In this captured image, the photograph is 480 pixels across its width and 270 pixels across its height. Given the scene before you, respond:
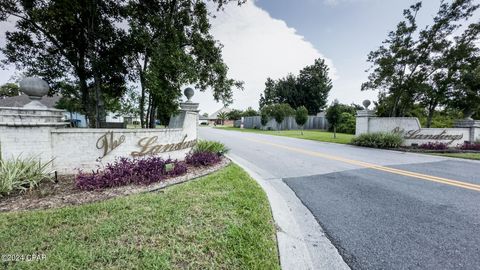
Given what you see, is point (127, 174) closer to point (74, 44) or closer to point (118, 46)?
point (118, 46)

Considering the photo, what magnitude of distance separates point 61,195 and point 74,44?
20.9ft

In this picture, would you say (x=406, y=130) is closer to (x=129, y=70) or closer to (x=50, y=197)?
(x=129, y=70)

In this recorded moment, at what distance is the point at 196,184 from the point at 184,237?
2.07 m

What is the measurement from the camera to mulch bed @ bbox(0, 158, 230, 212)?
335 cm

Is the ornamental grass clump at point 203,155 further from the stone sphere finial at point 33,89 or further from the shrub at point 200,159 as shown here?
the stone sphere finial at point 33,89

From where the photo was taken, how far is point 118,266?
2025 millimetres

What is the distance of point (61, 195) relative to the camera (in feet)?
12.3

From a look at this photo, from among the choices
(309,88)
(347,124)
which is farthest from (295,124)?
(309,88)

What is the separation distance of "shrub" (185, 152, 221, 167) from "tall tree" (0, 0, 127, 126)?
12.6 feet

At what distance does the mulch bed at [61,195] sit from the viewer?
11.0ft

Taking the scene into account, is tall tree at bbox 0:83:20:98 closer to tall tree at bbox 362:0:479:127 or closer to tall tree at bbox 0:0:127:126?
tall tree at bbox 0:0:127:126

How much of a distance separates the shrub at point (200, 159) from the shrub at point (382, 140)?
34.7 feet

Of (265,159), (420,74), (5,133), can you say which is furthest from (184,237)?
(420,74)

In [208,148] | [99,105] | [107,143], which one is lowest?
[208,148]
